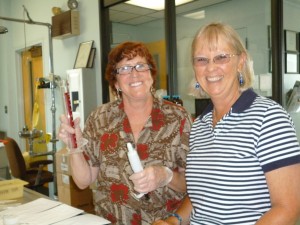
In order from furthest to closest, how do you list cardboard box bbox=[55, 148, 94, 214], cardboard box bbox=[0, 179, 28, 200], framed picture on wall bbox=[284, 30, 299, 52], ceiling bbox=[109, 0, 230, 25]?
ceiling bbox=[109, 0, 230, 25] → cardboard box bbox=[55, 148, 94, 214] → framed picture on wall bbox=[284, 30, 299, 52] → cardboard box bbox=[0, 179, 28, 200]

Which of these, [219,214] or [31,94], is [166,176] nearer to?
[219,214]

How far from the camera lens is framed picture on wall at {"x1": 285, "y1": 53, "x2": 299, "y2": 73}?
2.46m

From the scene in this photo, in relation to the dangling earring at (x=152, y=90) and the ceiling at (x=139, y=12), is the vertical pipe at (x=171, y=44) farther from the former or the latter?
the dangling earring at (x=152, y=90)

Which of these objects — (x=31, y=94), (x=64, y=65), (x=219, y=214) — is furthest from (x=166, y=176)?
(x=31, y=94)

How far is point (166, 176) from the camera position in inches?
46.7

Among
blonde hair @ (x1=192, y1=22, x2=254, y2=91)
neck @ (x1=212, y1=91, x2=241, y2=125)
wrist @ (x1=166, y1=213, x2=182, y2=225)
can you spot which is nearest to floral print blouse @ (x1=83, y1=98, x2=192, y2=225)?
wrist @ (x1=166, y1=213, x2=182, y2=225)

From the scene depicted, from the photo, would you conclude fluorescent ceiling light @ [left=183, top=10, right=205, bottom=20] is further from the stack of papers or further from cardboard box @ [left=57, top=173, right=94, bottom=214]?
the stack of papers

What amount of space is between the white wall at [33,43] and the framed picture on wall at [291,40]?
219 centimetres

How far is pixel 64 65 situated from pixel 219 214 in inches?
156

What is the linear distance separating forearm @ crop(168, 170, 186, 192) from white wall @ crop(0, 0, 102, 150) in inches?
106

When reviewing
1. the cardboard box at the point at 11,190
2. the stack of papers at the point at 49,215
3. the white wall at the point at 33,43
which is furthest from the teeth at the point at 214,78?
the white wall at the point at 33,43

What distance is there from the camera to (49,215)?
116cm

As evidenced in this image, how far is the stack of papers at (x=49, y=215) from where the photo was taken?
1097 mm

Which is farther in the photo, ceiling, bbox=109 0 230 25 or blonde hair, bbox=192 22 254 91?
ceiling, bbox=109 0 230 25
